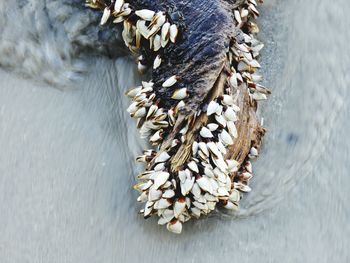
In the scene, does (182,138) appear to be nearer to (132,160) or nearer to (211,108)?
(211,108)

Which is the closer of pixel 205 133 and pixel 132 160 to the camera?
pixel 205 133

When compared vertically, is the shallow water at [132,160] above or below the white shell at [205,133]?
below

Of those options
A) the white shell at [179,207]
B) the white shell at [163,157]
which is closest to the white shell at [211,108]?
the white shell at [163,157]

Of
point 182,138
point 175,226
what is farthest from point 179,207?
point 182,138

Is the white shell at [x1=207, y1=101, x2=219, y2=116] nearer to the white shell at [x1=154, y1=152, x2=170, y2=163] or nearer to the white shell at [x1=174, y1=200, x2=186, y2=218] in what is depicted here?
the white shell at [x1=154, y1=152, x2=170, y2=163]

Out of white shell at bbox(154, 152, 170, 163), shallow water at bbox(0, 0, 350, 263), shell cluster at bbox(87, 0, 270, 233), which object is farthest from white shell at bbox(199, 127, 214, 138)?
shallow water at bbox(0, 0, 350, 263)

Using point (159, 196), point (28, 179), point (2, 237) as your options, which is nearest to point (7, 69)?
point (28, 179)

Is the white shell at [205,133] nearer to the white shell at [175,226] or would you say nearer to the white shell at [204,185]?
the white shell at [204,185]
